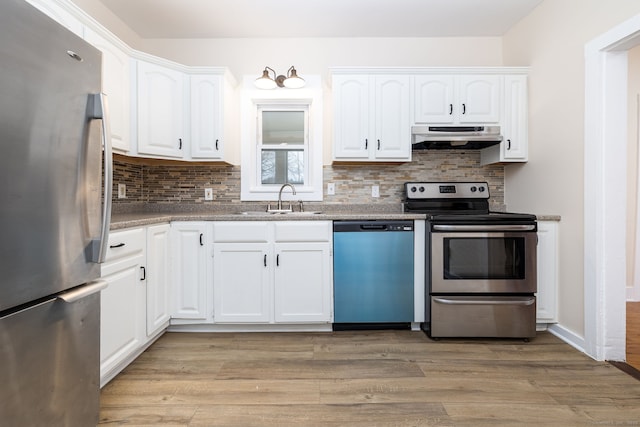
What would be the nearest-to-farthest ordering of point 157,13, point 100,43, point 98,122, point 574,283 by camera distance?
point 98,122, point 100,43, point 574,283, point 157,13

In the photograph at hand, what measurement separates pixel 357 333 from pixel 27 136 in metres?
2.24

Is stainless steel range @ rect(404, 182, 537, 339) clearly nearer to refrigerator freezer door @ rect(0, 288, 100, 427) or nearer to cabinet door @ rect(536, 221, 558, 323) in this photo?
cabinet door @ rect(536, 221, 558, 323)

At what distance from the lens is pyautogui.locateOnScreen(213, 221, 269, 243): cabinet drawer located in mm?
2477

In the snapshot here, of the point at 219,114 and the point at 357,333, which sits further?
the point at 219,114

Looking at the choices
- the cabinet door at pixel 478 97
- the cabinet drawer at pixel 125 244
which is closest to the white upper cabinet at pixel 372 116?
the cabinet door at pixel 478 97

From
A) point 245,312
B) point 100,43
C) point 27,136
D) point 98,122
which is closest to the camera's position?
point 27,136

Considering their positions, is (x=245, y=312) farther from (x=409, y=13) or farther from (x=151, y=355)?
(x=409, y=13)

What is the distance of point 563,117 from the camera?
2385 mm

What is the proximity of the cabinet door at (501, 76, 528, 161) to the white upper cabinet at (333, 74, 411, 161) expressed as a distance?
83cm

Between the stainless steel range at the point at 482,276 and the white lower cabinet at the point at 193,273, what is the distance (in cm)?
166

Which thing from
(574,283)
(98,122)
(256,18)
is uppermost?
(256,18)

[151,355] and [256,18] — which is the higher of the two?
[256,18]

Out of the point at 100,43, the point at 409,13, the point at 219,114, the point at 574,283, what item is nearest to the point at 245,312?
the point at 219,114

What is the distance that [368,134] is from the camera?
110 inches
